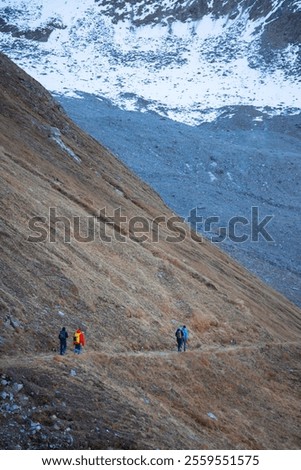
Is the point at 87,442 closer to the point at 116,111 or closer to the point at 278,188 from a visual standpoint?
the point at 278,188

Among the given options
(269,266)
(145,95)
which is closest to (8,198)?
(269,266)

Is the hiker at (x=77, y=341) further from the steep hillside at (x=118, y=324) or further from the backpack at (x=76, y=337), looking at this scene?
the steep hillside at (x=118, y=324)

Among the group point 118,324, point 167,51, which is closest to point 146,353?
point 118,324

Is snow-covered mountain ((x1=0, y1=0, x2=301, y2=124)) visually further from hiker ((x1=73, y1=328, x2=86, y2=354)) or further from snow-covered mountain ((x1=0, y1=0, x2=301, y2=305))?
hiker ((x1=73, y1=328, x2=86, y2=354))

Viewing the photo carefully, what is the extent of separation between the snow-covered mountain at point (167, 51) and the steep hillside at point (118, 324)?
100759 millimetres

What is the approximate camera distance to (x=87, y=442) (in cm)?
1719

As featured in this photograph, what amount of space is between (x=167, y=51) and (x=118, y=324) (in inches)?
6072

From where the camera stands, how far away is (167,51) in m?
172

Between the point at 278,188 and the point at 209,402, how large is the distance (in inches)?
3070

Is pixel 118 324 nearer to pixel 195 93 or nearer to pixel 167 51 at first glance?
pixel 195 93

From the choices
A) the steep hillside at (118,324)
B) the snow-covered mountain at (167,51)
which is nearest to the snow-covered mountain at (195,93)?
the snow-covered mountain at (167,51)

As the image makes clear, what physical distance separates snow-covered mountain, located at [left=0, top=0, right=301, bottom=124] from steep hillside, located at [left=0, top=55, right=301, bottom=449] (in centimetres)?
10076

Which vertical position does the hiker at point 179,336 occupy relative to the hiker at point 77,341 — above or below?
below

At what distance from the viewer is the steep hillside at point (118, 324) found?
60.0 ft
